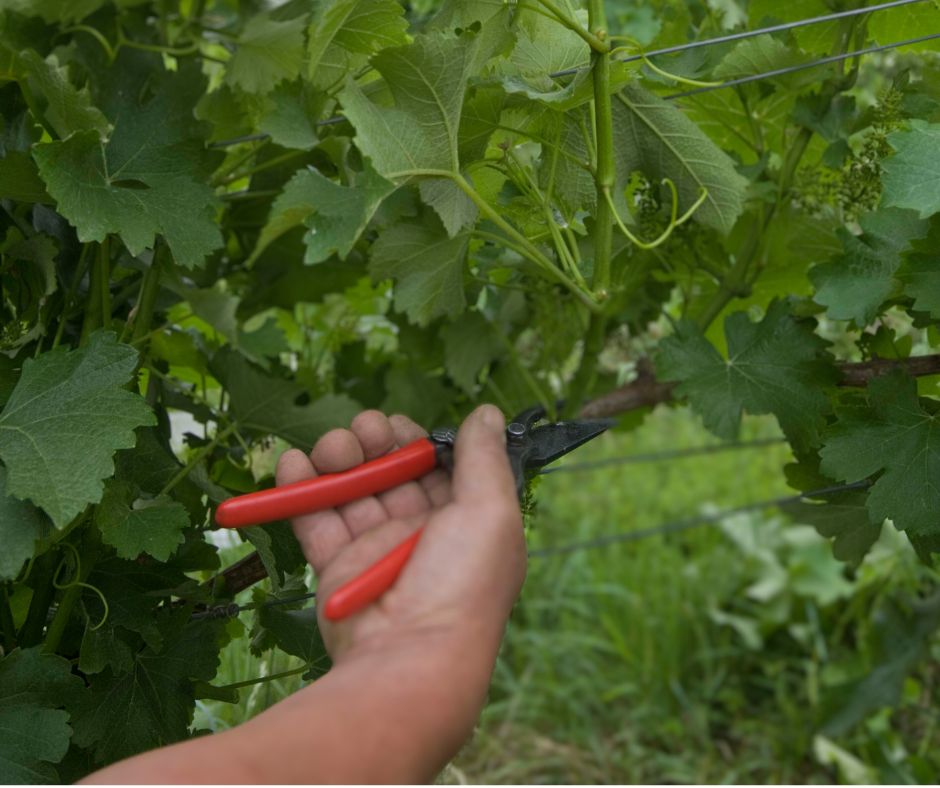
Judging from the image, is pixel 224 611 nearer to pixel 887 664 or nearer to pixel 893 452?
pixel 893 452

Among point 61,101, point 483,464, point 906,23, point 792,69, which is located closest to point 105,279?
point 61,101

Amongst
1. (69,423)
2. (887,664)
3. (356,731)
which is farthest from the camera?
(887,664)

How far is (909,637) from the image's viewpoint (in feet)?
7.34

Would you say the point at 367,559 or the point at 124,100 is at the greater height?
the point at 124,100

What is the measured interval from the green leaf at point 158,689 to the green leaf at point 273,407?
0.87 feet

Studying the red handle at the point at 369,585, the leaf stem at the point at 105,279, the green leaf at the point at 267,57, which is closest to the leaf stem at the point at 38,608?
the leaf stem at the point at 105,279

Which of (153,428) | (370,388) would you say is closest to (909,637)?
(370,388)

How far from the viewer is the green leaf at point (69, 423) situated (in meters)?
0.87

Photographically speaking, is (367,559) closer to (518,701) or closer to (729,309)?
(729,309)

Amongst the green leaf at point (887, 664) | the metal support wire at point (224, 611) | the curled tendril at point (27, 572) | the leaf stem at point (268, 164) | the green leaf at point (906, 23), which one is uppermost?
the green leaf at point (906, 23)

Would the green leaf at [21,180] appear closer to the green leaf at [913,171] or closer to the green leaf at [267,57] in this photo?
the green leaf at [267,57]

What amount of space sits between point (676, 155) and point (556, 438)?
1.18 feet

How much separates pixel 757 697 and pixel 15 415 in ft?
7.18

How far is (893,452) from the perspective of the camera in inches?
41.4
